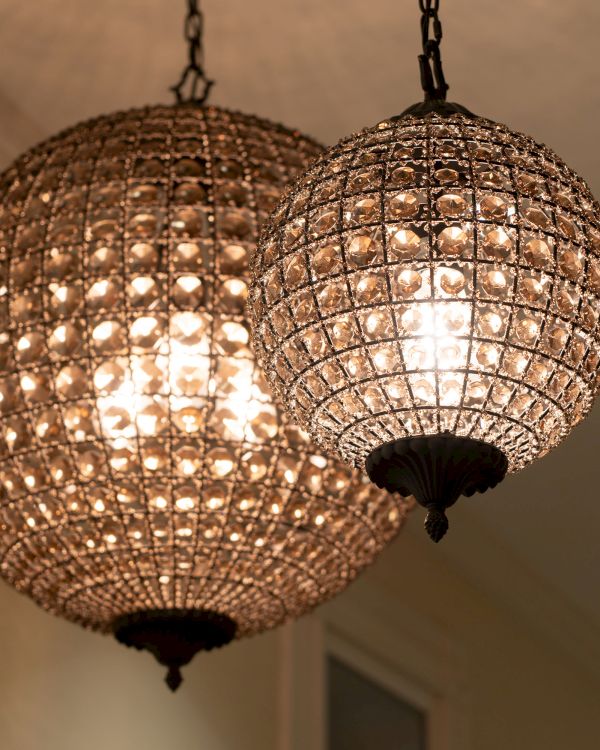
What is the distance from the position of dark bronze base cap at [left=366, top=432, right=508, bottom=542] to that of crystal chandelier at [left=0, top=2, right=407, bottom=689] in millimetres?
164

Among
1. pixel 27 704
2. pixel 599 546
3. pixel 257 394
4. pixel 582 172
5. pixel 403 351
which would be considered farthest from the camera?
pixel 599 546

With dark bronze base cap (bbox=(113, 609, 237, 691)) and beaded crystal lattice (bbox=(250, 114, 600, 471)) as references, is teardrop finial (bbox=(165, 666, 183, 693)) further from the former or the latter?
beaded crystal lattice (bbox=(250, 114, 600, 471))

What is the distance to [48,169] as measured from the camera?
112cm

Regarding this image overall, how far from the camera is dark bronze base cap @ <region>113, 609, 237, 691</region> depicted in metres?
1.15

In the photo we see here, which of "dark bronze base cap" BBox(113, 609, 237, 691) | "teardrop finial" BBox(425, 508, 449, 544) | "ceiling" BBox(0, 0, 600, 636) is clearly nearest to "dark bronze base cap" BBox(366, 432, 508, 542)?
"teardrop finial" BBox(425, 508, 449, 544)

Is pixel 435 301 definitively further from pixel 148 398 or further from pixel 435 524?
pixel 148 398

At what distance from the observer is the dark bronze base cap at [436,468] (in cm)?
86

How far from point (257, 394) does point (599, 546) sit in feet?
6.67

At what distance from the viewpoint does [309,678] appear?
231 cm

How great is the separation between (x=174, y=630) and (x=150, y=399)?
0.25m

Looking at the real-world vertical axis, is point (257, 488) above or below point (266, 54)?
below

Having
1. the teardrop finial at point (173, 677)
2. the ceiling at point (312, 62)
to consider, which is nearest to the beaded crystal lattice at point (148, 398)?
the teardrop finial at point (173, 677)

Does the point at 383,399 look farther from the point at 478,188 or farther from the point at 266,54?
the point at 266,54

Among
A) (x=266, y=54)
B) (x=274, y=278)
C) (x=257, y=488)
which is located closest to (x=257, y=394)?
(x=257, y=488)
